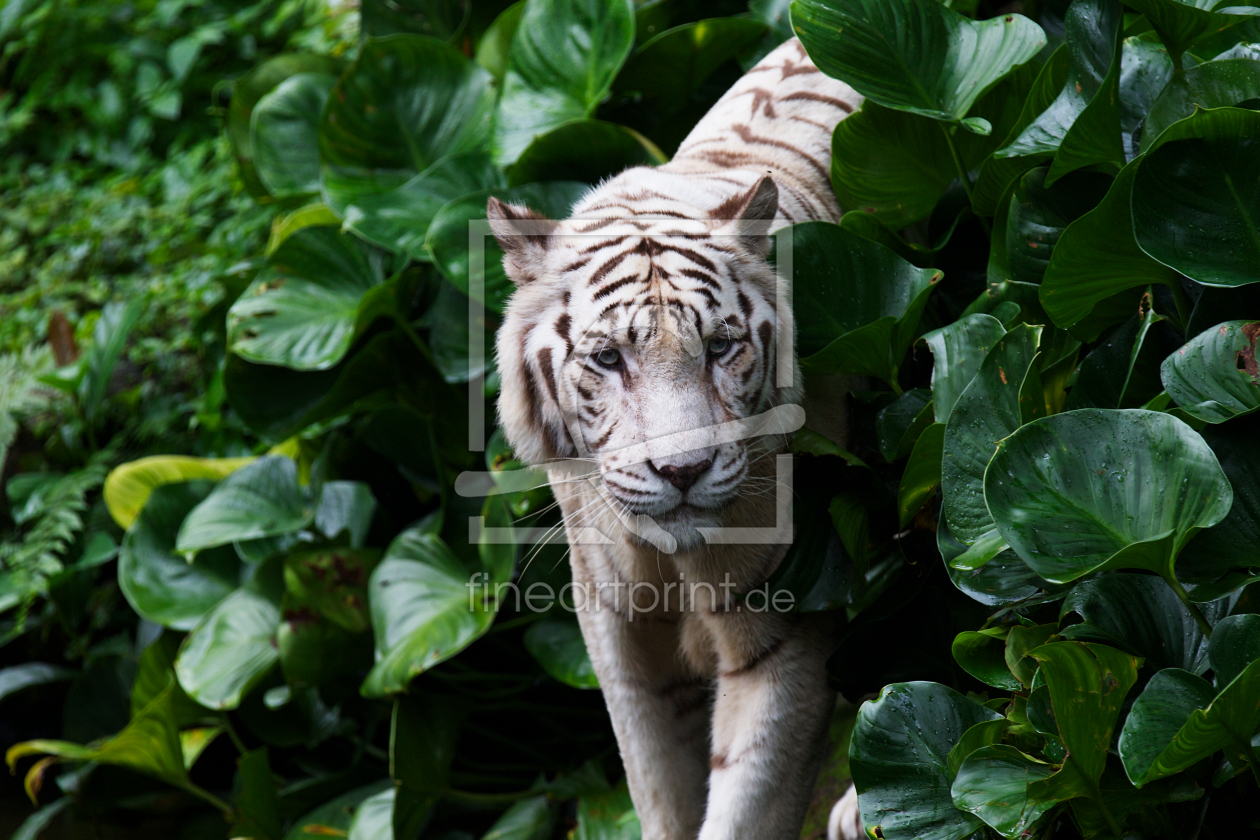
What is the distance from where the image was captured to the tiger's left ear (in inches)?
76.5

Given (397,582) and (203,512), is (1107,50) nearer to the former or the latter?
(397,582)

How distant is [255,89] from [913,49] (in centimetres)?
287

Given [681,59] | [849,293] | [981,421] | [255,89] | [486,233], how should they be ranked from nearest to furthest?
[981,421], [849,293], [486,233], [681,59], [255,89]

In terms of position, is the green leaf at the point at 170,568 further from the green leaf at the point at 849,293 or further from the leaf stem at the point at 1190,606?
the leaf stem at the point at 1190,606

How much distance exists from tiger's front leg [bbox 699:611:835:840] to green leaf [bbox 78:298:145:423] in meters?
3.02

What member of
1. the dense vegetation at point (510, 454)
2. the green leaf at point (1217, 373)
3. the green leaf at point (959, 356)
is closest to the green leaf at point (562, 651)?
the dense vegetation at point (510, 454)

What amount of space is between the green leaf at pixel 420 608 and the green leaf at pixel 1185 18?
2.03 metres

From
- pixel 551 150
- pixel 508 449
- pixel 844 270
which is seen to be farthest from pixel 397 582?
pixel 844 270

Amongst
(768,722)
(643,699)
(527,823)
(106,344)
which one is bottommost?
(527,823)

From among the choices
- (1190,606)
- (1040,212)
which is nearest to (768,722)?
(1190,606)

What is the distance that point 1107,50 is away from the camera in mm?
1915

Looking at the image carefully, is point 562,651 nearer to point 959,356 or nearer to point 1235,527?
point 959,356

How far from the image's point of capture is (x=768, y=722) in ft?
6.59

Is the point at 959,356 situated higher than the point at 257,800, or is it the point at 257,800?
the point at 959,356
